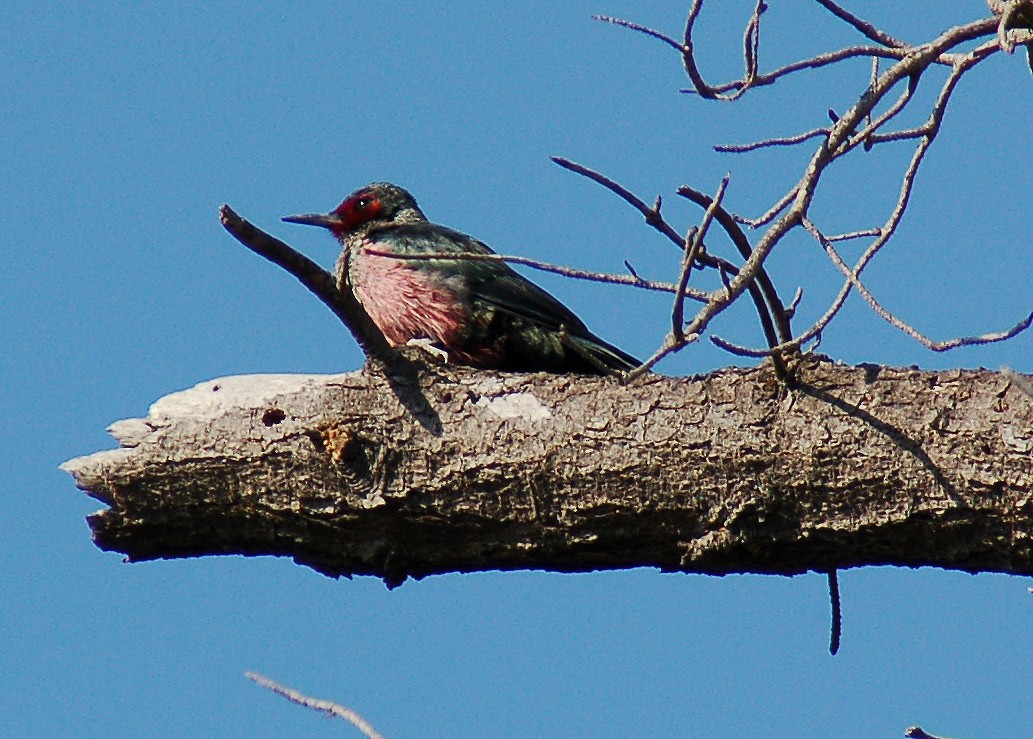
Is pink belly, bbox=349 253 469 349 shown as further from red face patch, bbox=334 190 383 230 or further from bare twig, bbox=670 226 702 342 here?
bare twig, bbox=670 226 702 342

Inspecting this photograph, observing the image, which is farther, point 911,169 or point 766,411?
point 766,411

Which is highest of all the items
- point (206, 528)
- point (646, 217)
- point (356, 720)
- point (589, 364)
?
point (589, 364)

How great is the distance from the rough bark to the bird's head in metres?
3.30

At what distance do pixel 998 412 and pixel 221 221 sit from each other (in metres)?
2.08

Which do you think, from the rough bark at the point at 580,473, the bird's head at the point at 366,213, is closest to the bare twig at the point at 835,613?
the rough bark at the point at 580,473

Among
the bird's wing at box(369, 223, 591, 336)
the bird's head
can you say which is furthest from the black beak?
the bird's wing at box(369, 223, 591, 336)

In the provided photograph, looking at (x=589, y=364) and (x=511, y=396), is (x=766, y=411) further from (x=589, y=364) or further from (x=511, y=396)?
(x=589, y=364)

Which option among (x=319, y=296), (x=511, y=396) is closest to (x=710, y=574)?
(x=511, y=396)

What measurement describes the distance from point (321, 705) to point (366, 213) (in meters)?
4.87

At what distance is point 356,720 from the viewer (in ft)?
9.93

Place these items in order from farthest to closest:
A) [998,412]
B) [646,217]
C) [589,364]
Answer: [589,364] → [998,412] → [646,217]

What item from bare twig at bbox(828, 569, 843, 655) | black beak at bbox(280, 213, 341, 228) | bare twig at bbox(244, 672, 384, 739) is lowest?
bare twig at bbox(244, 672, 384, 739)

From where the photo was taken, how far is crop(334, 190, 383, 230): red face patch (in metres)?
7.73

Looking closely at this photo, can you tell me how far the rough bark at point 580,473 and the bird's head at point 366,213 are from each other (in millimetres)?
3303
